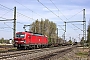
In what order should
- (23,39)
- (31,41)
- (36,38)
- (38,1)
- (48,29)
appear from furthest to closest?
(48,29) < (36,38) < (31,41) < (23,39) < (38,1)

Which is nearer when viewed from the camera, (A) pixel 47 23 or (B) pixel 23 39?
(B) pixel 23 39

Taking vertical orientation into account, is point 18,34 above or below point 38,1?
below

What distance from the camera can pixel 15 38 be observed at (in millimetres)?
43094

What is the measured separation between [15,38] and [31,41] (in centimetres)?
488

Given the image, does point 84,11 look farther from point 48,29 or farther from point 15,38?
point 48,29

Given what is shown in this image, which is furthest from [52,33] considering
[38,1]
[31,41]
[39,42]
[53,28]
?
[38,1]

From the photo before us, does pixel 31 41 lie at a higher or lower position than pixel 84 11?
lower

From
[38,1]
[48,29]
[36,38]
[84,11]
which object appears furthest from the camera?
[48,29]

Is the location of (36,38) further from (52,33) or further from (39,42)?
(52,33)

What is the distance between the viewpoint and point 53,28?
112250 mm

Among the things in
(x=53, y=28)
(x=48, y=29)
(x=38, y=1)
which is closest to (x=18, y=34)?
(x=38, y=1)

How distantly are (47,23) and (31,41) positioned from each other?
6429 centimetres

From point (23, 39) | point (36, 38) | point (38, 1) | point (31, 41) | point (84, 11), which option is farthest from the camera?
point (36, 38)

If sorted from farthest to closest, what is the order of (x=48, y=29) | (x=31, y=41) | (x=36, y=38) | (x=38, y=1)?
(x=48, y=29)
(x=36, y=38)
(x=31, y=41)
(x=38, y=1)
